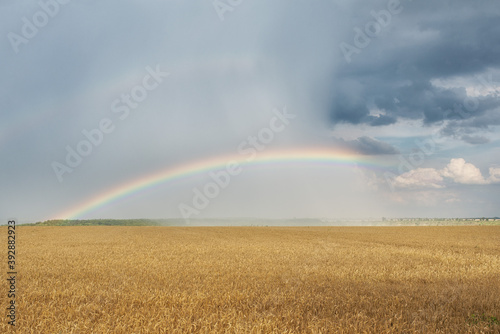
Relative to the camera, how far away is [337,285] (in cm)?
1052

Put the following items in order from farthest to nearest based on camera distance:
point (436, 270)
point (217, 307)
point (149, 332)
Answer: point (436, 270), point (217, 307), point (149, 332)

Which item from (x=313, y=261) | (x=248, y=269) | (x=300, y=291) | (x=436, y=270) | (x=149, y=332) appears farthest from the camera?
(x=313, y=261)

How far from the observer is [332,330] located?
6.27 m

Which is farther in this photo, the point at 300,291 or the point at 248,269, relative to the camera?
the point at 248,269

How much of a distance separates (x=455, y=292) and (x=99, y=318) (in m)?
9.10

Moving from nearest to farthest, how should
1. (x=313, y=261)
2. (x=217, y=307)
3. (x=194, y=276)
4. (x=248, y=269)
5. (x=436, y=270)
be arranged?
(x=217, y=307) < (x=194, y=276) < (x=248, y=269) < (x=436, y=270) < (x=313, y=261)

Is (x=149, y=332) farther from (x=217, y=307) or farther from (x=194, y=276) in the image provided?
(x=194, y=276)

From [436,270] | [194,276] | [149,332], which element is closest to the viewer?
[149,332]

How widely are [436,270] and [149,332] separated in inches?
499

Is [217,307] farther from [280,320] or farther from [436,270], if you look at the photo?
[436,270]

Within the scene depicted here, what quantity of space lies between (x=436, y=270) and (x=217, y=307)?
10693mm

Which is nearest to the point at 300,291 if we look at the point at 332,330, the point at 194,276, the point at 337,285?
the point at 337,285

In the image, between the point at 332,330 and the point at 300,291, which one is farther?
the point at 300,291

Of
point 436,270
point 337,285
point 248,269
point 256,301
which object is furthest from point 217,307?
point 436,270
